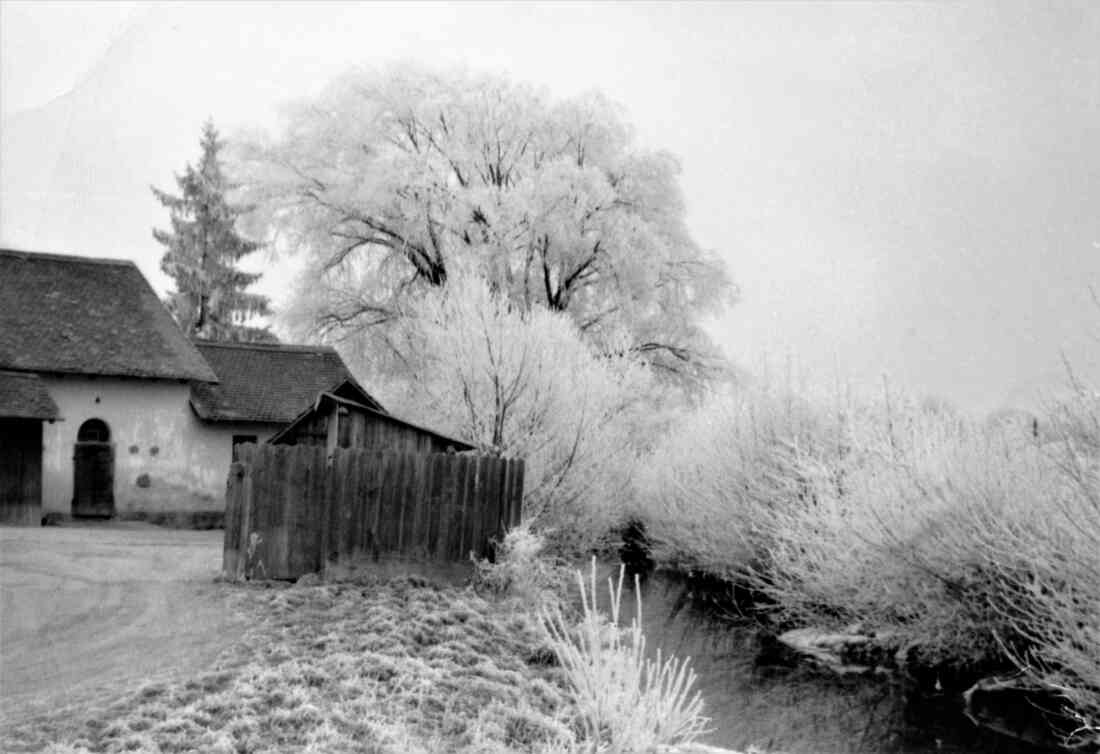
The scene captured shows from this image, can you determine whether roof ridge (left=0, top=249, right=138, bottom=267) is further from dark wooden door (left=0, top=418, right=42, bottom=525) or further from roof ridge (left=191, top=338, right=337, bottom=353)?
dark wooden door (left=0, top=418, right=42, bottom=525)

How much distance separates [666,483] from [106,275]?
17.9 meters

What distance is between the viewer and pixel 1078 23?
53.9 m

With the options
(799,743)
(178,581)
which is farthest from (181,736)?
(178,581)

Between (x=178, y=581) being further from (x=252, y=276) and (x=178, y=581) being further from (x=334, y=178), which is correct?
(x=252, y=276)

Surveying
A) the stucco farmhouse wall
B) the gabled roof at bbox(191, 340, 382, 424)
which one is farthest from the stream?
the stucco farmhouse wall

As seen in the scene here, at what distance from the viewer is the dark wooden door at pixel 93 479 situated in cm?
2661

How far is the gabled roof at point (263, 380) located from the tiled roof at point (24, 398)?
436cm

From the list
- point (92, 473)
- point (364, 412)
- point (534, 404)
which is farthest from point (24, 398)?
point (534, 404)

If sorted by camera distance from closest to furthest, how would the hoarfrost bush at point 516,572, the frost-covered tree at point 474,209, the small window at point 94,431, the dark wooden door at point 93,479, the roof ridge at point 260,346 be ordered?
the hoarfrost bush at point 516,572, the dark wooden door at point 93,479, the small window at point 94,431, the frost-covered tree at point 474,209, the roof ridge at point 260,346

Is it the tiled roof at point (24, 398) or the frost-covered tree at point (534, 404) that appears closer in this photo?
the frost-covered tree at point (534, 404)

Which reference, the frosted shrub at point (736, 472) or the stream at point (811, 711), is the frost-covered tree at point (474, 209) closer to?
the frosted shrub at point (736, 472)

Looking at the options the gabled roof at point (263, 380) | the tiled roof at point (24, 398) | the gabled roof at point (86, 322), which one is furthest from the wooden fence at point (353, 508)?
the gabled roof at point (86, 322)

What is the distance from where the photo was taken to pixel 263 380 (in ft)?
102

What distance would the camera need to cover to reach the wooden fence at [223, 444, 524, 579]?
14656 mm
